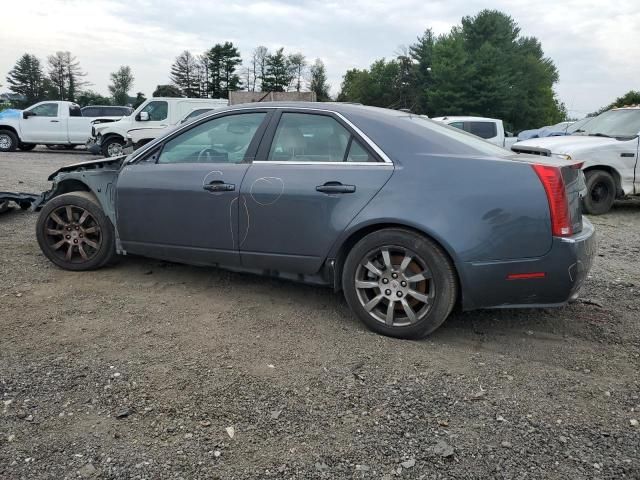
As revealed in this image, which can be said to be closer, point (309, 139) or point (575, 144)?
point (309, 139)

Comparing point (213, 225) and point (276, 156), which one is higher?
point (276, 156)

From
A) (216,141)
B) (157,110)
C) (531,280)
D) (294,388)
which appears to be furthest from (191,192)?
(157,110)

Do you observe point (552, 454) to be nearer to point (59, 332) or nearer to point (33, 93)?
point (59, 332)

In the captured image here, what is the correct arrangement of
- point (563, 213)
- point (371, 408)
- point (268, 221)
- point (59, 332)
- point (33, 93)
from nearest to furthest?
point (371, 408)
point (563, 213)
point (59, 332)
point (268, 221)
point (33, 93)

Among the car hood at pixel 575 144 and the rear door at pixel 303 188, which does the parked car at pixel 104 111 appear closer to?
the car hood at pixel 575 144

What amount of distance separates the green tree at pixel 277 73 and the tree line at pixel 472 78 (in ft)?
29.1

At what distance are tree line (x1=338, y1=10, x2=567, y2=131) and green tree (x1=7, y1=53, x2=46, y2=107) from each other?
37850 mm

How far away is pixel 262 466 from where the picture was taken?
8.00ft

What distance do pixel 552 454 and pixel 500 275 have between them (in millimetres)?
1173

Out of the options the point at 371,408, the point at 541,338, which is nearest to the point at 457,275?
the point at 541,338

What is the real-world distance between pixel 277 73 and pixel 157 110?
5409 centimetres

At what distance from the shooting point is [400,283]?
3.63 m

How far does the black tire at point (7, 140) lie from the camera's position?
774 inches

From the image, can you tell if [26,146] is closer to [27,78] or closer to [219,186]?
[219,186]
